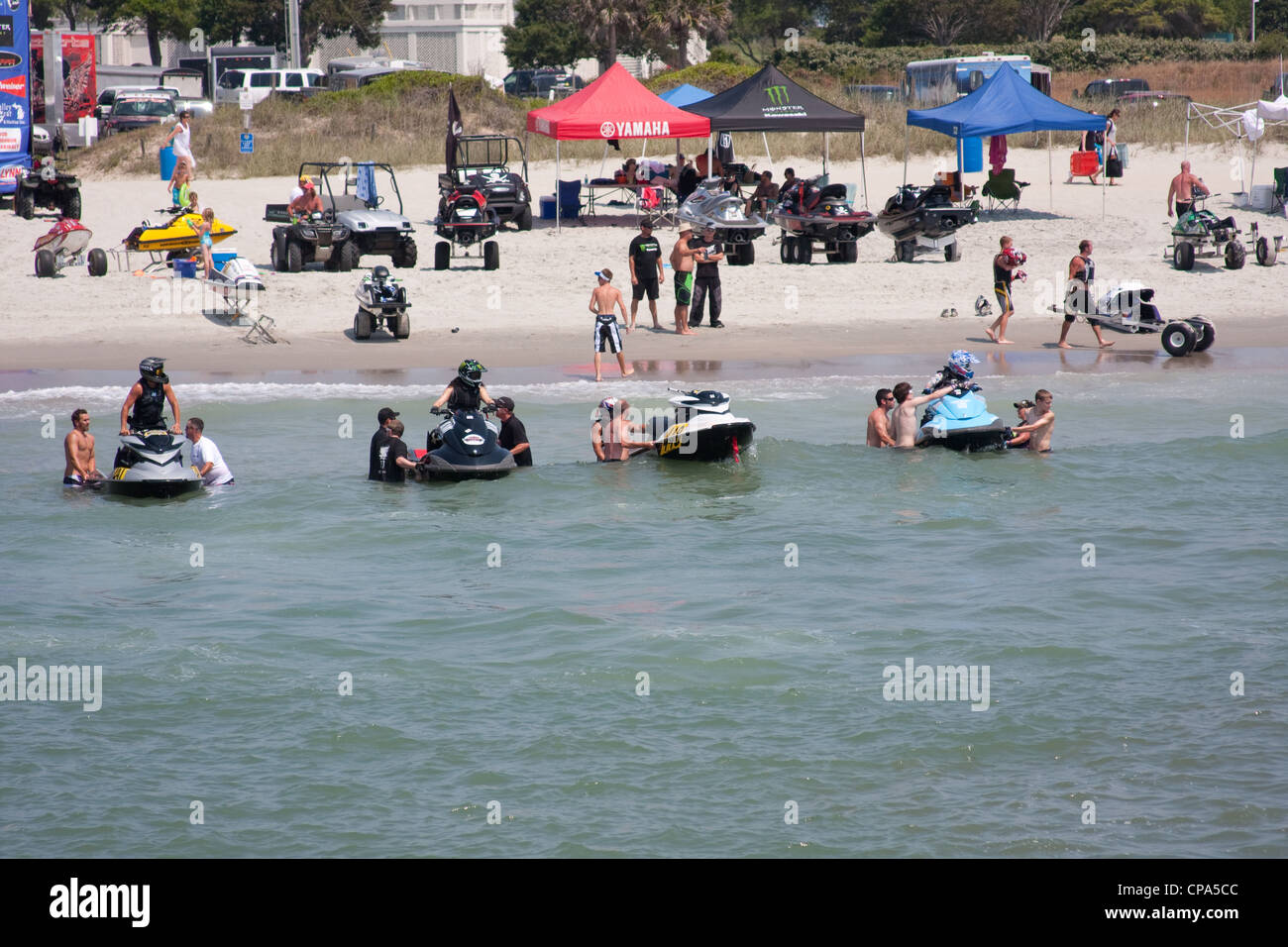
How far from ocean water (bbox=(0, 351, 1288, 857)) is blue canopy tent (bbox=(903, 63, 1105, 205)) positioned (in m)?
11.3

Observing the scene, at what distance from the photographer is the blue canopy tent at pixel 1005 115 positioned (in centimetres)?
2772

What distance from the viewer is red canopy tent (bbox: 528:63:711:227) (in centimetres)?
2625

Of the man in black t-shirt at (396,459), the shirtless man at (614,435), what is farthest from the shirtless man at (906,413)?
the man in black t-shirt at (396,459)

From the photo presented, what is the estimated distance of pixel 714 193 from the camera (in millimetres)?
26094

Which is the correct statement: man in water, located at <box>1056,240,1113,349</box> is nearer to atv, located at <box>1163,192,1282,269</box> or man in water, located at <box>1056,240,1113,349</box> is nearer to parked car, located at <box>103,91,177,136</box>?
atv, located at <box>1163,192,1282,269</box>

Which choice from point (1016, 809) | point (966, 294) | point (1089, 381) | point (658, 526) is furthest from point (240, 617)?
point (966, 294)

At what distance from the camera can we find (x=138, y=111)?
3844 cm

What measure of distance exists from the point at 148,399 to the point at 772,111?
635 inches

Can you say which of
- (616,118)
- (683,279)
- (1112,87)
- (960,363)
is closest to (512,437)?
(960,363)

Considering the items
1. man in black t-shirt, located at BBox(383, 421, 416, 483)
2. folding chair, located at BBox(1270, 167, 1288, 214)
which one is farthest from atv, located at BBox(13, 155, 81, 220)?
folding chair, located at BBox(1270, 167, 1288, 214)
